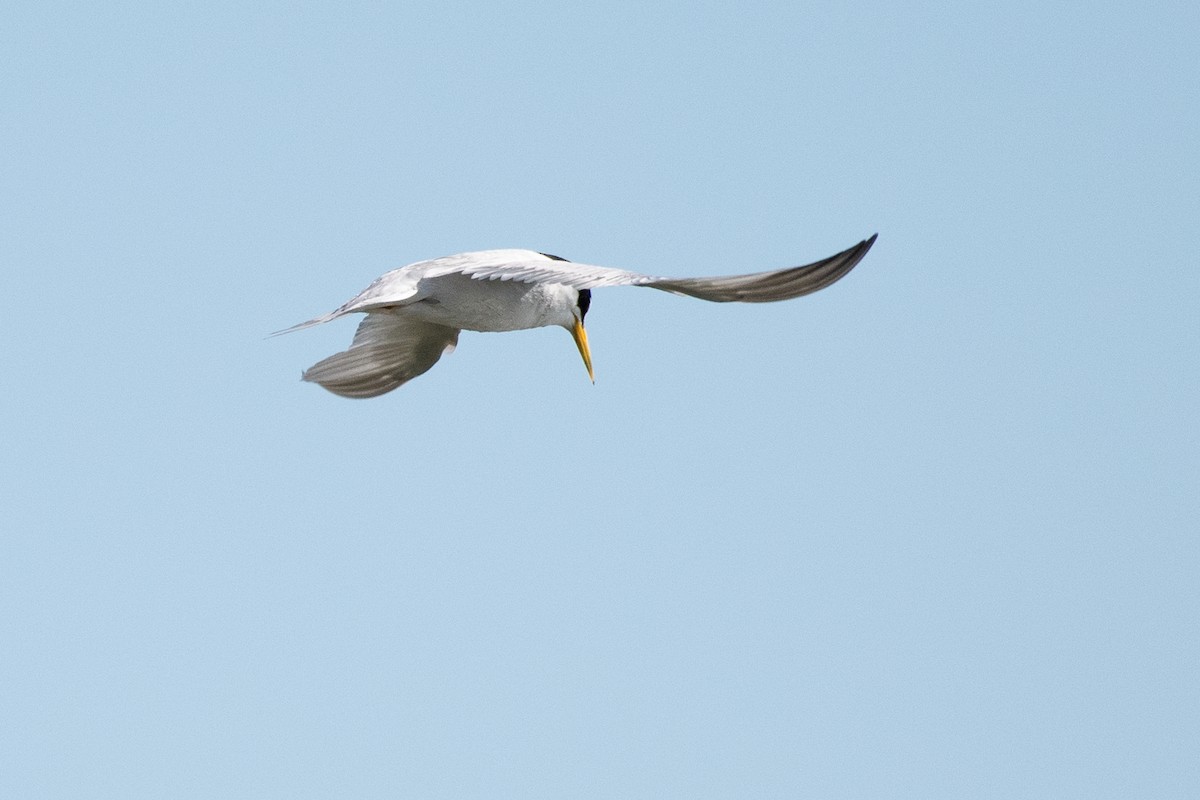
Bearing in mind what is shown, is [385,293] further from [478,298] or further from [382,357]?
[382,357]

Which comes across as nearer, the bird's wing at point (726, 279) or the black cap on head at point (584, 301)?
the bird's wing at point (726, 279)

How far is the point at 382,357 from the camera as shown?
11.7 metres

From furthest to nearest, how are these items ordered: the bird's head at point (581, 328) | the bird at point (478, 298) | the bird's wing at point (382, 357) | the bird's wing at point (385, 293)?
the bird's wing at point (382, 357) → the bird's head at point (581, 328) → the bird's wing at point (385, 293) → the bird at point (478, 298)

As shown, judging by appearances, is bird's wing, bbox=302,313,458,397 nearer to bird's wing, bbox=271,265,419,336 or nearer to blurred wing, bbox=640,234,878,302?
bird's wing, bbox=271,265,419,336

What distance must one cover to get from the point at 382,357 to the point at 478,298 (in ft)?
8.18

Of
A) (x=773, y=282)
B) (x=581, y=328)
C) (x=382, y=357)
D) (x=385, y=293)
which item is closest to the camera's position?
(x=773, y=282)

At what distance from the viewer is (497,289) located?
369 inches

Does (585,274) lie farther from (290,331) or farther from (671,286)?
(290,331)

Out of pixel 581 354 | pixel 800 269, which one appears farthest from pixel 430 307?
pixel 800 269

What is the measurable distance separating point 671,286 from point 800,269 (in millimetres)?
691

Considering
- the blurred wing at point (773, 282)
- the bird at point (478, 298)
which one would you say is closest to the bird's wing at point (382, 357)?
the bird at point (478, 298)

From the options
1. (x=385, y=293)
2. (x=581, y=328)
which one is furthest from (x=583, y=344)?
(x=385, y=293)

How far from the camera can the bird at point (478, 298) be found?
7941mm

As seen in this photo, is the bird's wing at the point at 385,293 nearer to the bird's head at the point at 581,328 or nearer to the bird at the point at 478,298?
the bird at the point at 478,298
